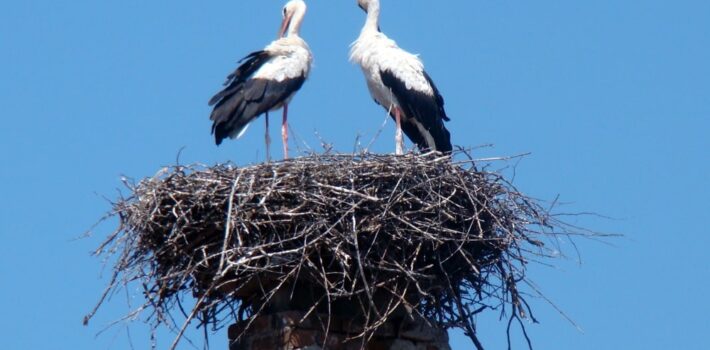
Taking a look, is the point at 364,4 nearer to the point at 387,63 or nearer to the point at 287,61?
the point at 387,63

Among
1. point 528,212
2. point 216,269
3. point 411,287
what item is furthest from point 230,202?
point 528,212

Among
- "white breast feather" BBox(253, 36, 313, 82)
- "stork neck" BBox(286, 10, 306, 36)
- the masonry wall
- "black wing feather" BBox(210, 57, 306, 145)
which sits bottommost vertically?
the masonry wall

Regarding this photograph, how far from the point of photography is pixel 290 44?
1262 cm

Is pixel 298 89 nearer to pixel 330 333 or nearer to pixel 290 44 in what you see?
pixel 290 44

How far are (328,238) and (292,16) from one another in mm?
4232

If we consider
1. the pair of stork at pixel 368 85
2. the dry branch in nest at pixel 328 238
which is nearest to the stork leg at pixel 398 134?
the pair of stork at pixel 368 85

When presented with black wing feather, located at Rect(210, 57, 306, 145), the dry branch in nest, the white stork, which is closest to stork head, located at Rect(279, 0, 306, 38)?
the white stork

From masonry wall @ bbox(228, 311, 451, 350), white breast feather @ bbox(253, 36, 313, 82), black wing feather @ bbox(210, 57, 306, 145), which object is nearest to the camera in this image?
masonry wall @ bbox(228, 311, 451, 350)

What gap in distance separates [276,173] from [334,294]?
90cm

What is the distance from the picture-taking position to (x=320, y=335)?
9477mm

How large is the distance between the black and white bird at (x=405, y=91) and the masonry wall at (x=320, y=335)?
274 cm

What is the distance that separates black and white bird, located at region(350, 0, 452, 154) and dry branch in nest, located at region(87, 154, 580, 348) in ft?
7.80

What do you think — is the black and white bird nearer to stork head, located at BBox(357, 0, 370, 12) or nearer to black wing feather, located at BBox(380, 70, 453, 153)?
black wing feather, located at BBox(380, 70, 453, 153)

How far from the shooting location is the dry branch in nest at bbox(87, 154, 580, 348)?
370 inches
